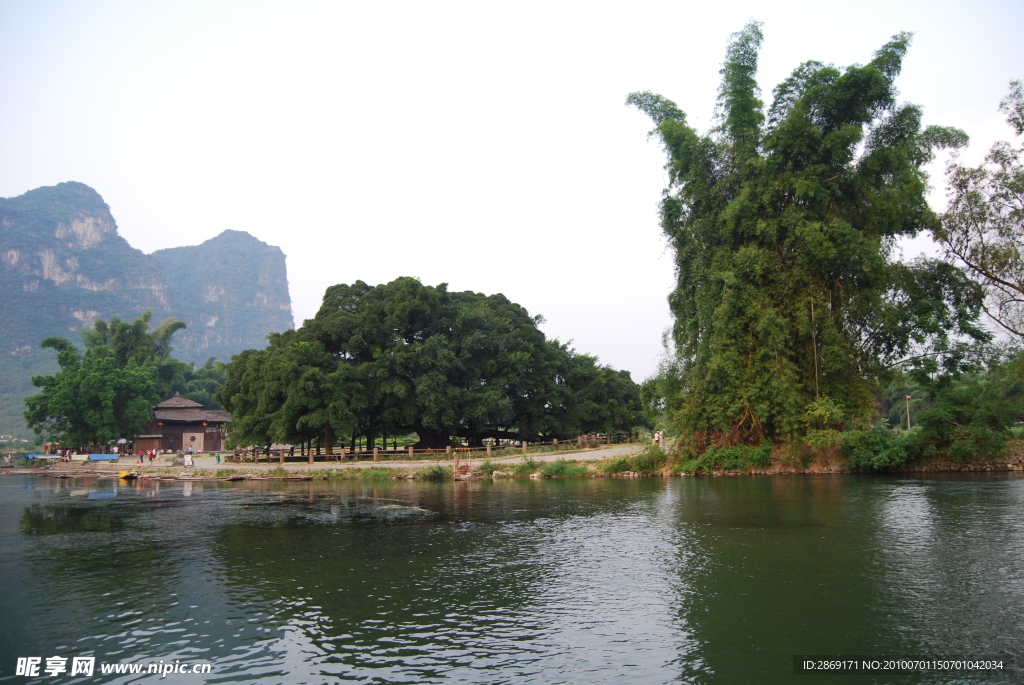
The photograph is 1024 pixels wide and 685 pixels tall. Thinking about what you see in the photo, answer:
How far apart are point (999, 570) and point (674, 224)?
25054 mm

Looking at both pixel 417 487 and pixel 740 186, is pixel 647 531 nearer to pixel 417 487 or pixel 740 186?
pixel 417 487

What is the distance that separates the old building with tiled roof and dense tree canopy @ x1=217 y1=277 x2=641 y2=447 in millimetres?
14712

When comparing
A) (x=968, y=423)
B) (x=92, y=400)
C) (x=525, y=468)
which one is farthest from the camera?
(x=92, y=400)

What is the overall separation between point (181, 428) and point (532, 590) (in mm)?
58086

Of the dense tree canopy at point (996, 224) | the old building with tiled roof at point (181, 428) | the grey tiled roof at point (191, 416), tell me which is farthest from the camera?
the old building with tiled roof at point (181, 428)

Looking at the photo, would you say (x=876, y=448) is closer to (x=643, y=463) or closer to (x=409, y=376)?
(x=643, y=463)

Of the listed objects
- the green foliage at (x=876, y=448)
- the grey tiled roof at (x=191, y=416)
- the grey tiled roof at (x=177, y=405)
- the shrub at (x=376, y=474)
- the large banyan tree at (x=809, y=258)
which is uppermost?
the large banyan tree at (x=809, y=258)

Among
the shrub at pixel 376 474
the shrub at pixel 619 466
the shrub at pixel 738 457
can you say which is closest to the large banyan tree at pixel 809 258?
the shrub at pixel 738 457

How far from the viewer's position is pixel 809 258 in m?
29.4

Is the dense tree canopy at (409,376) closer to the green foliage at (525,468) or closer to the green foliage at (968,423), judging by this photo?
the green foliage at (525,468)

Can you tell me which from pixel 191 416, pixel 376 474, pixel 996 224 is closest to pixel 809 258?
pixel 996 224

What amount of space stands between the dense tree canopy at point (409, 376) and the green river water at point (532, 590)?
18.8 m

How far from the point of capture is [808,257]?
2936 cm

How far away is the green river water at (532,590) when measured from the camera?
8328 mm
